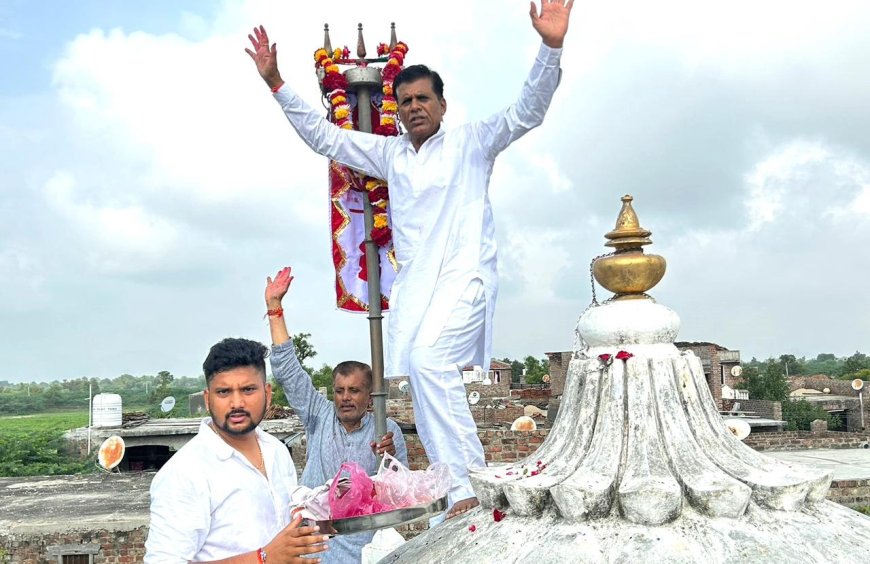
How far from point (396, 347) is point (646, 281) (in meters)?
1.67

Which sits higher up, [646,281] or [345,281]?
[345,281]

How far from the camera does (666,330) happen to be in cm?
269

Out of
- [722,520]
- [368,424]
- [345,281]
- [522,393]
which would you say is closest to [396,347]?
[368,424]

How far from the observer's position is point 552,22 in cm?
383

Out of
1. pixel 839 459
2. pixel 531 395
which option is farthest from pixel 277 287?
pixel 531 395

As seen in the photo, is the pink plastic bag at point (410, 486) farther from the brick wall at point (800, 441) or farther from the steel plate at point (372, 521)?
the brick wall at point (800, 441)

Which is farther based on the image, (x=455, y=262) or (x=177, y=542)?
(x=455, y=262)

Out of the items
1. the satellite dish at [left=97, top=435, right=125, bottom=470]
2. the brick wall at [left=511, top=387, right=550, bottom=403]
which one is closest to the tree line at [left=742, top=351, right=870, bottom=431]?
the brick wall at [left=511, top=387, right=550, bottom=403]

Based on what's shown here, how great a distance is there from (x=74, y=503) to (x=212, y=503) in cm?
1236

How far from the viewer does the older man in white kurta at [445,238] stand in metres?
3.95

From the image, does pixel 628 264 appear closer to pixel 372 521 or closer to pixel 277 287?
pixel 372 521

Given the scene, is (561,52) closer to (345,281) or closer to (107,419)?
(345,281)

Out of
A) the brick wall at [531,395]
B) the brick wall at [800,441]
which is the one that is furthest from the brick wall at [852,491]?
the brick wall at [531,395]

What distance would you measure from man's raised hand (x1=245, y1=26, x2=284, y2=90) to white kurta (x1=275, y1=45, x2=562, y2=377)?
791 millimetres
